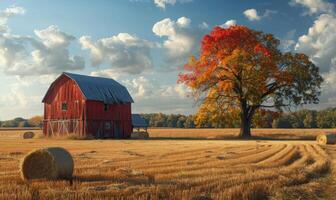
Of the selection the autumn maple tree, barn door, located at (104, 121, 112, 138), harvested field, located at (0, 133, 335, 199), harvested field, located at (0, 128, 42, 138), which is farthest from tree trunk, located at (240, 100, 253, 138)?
harvested field, located at (0, 133, 335, 199)

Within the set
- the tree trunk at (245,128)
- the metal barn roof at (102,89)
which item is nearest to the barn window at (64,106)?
the metal barn roof at (102,89)

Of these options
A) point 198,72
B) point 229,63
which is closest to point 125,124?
point 198,72

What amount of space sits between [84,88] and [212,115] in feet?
45.7

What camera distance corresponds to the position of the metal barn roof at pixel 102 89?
4859 cm

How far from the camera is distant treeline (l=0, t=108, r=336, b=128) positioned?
47.0 m

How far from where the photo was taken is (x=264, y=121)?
155 ft

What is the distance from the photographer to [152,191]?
385 inches

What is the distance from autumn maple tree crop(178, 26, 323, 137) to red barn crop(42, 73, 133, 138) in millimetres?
9415

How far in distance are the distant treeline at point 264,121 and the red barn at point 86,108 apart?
848 centimetres

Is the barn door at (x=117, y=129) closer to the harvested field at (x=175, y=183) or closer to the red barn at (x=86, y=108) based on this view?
the red barn at (x=86, y=108)

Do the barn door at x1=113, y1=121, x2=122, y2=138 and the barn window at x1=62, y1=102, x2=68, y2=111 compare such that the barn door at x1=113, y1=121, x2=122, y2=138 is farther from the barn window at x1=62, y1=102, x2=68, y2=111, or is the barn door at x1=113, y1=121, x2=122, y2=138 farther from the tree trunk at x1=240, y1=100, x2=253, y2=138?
the tree trunk at x1=240, y1=100, x2=253, y2=138

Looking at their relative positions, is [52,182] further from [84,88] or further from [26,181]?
[84,88]

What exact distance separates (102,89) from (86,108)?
4014 millimetres

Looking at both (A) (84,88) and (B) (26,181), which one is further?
(A) (84,88)
